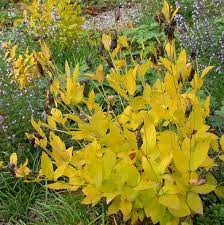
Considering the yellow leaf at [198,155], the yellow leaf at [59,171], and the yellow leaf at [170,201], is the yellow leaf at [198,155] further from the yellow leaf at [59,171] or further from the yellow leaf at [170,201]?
the yellow leaf at [59,171]

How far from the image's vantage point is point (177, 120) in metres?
2.53

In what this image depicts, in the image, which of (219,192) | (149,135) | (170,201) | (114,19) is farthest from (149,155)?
(114,19)

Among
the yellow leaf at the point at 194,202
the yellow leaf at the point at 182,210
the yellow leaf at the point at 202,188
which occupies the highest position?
the yellow leaf at the point at 202,188

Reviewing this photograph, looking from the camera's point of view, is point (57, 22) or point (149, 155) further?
point (57, 22)

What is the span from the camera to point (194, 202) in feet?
8.37

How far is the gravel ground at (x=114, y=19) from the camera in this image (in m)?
6.34

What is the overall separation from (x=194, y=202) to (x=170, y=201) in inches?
5.8

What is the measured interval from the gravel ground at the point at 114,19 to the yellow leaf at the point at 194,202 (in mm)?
3688

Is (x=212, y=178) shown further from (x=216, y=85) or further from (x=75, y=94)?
(x=216, y=85)

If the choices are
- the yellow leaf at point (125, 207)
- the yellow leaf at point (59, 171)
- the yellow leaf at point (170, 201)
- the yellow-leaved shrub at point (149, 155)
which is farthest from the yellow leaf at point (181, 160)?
the yellow leaf at point (59, 171)

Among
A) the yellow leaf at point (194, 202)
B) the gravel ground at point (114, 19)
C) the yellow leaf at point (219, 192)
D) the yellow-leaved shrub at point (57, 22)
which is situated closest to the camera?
the yellow leaf at point (194, 202)

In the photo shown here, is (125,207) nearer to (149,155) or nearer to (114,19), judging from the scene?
(149,155)

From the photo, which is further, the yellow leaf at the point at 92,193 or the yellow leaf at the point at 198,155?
the yellow leaf at the point at 92,193

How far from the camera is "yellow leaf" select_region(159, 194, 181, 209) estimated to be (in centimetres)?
245
